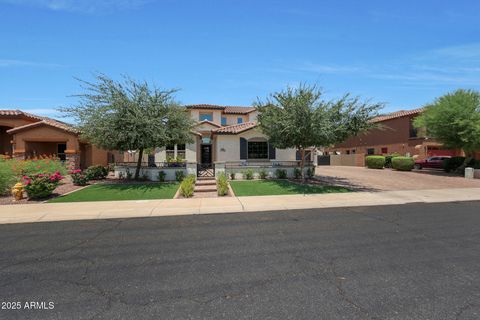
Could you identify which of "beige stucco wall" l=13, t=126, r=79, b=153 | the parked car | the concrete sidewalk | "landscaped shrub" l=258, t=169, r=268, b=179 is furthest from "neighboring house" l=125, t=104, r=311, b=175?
the parked car

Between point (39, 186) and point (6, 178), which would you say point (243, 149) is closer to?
point (39, 186)

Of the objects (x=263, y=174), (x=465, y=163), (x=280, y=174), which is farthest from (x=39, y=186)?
(x=465, y=163)

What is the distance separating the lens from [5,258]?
5246 mm

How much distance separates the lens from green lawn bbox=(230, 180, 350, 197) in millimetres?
13555

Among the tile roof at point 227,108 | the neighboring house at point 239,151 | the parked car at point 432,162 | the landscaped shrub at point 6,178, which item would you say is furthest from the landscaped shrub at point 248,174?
the parked car at point 432,162

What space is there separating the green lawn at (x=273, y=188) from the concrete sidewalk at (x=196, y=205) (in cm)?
97

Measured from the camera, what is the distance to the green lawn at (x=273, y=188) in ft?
44.5

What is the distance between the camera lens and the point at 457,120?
21188mm

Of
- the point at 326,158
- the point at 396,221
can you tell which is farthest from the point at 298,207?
the point at 326,158

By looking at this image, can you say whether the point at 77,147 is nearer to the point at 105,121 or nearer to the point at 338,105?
the point at 105,121

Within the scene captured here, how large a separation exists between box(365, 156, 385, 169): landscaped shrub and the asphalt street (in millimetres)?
22006

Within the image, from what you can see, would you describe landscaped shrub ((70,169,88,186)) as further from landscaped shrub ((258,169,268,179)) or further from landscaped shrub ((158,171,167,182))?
landscaped shrub ((258,169,268,179))

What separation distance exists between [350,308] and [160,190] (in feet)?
38.9

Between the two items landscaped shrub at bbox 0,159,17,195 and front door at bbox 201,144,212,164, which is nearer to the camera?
landscaped shrub at bbox 0,159,17,195
